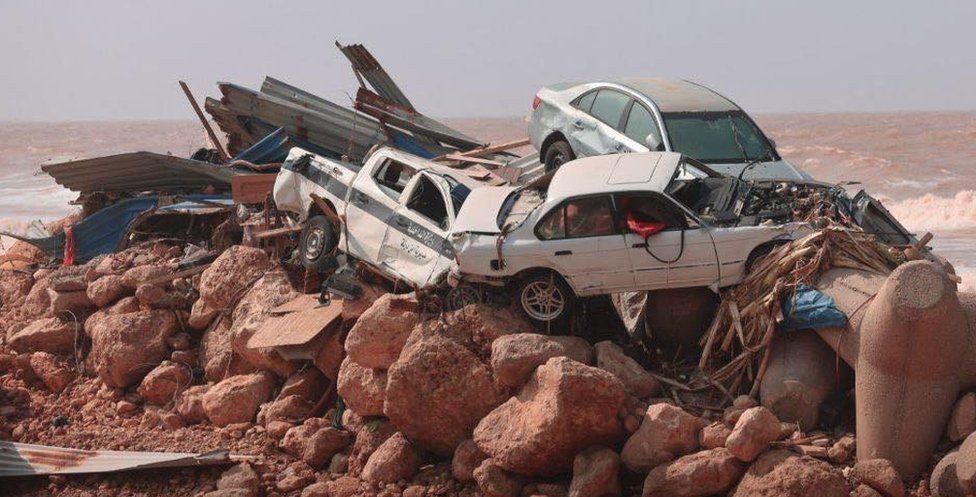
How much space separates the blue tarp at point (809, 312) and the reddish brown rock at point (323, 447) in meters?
4.11

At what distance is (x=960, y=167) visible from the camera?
133ft

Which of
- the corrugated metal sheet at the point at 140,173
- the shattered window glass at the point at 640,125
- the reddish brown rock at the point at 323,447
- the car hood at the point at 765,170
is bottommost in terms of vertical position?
the reddish brown rock at the point at 323,447

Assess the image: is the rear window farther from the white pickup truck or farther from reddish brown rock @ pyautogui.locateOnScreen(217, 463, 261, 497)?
reddish brown rock @ pyautogui.locateOnScreen(217, 463, 261, 497)

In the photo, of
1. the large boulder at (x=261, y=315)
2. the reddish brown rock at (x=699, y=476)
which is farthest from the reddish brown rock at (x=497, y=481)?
the large boulder at (x=261, y=315)

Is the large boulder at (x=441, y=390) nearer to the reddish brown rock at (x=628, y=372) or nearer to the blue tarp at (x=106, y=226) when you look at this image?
the reddish brown rock at (x=628, y=372)

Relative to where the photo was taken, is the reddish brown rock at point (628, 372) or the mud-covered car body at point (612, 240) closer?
the reddish brown rock at point (628, 372)

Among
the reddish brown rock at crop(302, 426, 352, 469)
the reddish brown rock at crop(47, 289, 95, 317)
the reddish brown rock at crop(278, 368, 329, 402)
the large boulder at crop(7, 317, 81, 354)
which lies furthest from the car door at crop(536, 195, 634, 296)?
the reddish brown rock at crop(47, 289, 95, 317)

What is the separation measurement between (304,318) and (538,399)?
372 centimetres

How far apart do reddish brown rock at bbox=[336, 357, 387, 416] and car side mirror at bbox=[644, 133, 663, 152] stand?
14.1ft

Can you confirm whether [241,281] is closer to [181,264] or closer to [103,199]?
[181,264]

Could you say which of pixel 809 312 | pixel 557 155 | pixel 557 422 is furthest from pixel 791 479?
pixel 557 155

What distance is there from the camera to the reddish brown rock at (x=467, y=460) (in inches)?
379

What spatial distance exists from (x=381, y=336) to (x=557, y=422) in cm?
242

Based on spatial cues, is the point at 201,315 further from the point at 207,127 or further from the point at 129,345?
the point at 207,127
